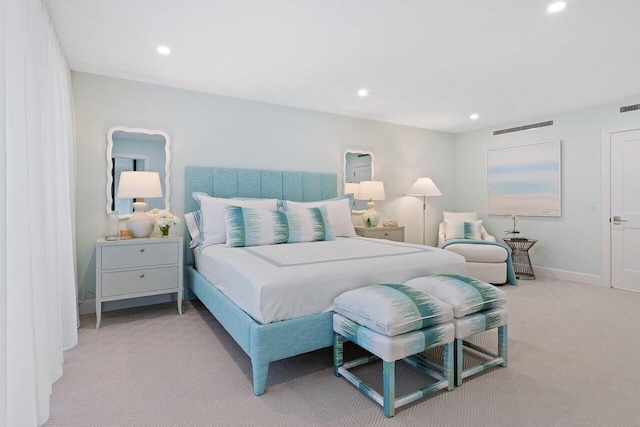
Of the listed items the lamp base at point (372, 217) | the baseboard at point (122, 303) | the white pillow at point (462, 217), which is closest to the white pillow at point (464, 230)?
the white pillow at point (462, 217)

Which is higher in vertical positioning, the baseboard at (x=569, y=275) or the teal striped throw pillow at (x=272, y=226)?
the teal striped throw pillow at (x=272, y=226)

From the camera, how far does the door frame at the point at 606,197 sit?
4.34 metres

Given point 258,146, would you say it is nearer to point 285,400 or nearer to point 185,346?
point 185,346

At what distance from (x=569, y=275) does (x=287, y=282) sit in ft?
15.0

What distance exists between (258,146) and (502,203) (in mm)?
3953

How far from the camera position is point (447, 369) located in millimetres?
1968

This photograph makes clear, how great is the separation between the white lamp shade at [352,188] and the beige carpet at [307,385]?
2584mm

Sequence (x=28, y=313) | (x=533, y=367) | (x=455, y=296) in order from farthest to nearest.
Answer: (x=533, y=367), (x=455, y=296), (x=28, y=313)

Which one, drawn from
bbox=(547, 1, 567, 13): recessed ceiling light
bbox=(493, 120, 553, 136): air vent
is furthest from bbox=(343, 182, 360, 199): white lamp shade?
bbox=(547, 1, 567, 13): recessed ceiling light

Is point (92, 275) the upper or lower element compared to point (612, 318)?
upper

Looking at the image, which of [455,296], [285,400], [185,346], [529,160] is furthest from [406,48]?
[529,160]

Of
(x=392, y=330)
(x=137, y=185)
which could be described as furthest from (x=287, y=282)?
(x=137, y=185)

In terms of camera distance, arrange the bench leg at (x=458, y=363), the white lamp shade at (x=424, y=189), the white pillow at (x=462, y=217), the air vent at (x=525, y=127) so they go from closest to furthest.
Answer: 1. the bench leg at (x=458, y=363)
2. the air vent at (x=525, y=127)
3. the white lamp shade at (x=424, y=189)
4. the white pillow at (x=462, y=217)

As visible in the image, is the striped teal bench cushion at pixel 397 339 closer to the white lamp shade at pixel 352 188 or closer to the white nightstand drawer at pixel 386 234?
the white nightstand drawer at pixel 386 234
